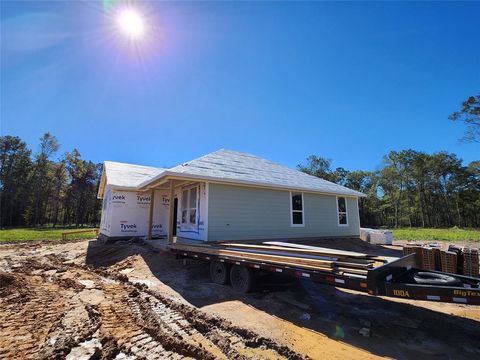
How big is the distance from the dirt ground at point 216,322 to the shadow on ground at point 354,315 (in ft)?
0.05

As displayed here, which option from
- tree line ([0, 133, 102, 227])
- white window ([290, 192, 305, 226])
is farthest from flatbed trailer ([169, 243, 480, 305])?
tree line ([0, 133, 102, 227])

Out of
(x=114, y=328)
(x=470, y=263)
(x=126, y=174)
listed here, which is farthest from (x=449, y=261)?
(x=126, y=174)

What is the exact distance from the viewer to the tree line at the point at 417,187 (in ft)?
157

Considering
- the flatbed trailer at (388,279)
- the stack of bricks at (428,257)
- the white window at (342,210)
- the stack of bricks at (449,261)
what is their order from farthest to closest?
the white window at (342,210), the stack of bricks at (428,257), the stack of bricks at (449,261), the flatbed trailer at (388,279)

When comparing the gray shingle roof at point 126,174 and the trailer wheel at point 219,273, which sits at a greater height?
the gray shingle roof at point 126,174

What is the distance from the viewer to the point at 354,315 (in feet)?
15.3

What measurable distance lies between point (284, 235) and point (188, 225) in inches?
173

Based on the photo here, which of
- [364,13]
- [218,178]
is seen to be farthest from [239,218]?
[364,13]

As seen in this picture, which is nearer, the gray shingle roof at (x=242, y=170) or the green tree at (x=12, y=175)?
the gray shingle roof at (x=242, y=170)

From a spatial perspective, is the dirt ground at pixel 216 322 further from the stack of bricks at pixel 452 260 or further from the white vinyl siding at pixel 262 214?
the white vinyl siding at pixel 262 214

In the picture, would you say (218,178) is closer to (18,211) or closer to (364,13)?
(364,13)

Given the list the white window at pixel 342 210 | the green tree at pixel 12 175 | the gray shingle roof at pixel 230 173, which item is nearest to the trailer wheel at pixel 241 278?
the gray shingle roof at pixel 230 173

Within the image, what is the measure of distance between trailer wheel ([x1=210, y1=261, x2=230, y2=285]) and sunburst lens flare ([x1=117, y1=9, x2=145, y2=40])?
7.87m

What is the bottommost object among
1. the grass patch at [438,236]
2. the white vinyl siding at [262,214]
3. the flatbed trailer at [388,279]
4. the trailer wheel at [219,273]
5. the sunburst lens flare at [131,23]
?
the trailer wheel at [219,273]
